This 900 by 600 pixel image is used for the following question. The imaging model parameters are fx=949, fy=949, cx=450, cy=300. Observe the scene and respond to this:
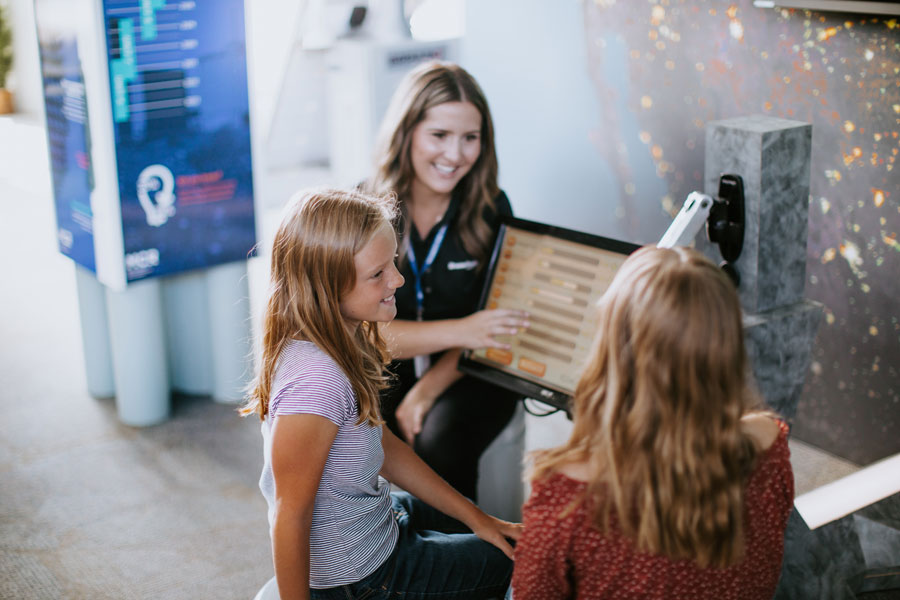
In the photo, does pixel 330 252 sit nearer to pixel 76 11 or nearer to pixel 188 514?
pixel 188 514

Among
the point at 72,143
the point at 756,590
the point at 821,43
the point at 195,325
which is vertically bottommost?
the point at 195,325

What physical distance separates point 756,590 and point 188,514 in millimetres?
1949

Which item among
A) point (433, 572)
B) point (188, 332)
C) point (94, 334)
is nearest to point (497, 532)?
point (433, 572)

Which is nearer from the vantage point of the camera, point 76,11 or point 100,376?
point 76,11

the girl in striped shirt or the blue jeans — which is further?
the blue jeans

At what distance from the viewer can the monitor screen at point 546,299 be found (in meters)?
1.97

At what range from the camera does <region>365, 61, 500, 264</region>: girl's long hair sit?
2391mm

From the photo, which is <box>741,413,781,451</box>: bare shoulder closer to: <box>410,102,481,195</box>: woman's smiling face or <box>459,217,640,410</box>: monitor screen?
<box>459,217,640,410</box>: monitor screen

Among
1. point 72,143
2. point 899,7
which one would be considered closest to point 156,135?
point 72,143

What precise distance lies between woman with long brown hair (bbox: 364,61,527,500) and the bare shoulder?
3.54 ft

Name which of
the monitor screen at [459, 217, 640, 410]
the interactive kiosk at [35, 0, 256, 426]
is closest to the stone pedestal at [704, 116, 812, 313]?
the monitor screen at [459, 217, 640, 410]

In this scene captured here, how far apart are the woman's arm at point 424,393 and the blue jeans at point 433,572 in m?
0.63

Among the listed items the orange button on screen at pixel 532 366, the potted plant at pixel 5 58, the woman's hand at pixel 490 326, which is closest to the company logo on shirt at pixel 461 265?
the woman's hand at pixel 490 326

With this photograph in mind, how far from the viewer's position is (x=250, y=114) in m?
3.34
